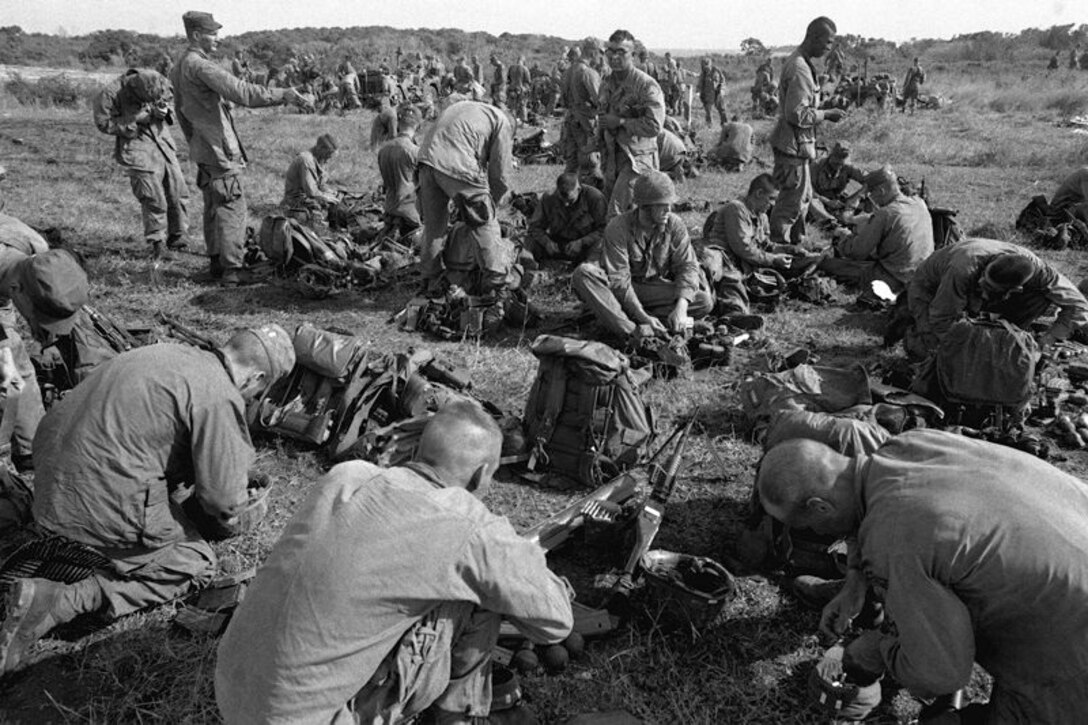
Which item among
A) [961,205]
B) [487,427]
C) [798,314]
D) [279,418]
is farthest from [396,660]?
[961,205]

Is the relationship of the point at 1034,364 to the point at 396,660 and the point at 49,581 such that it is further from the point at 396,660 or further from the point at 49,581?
the point at 49,581

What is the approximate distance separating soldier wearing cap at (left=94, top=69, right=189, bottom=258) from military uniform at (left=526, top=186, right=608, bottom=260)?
414cm

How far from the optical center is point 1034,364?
5.04 m

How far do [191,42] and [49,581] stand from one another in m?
6.26

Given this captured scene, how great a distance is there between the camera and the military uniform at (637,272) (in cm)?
642

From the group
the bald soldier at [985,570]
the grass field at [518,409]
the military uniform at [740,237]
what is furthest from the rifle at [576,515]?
the military uniform at [740,237]

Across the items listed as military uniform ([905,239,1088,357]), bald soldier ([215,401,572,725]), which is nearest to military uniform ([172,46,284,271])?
military uniform ([905,239,1088,357])

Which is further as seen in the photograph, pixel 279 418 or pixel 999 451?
pixel 279 418

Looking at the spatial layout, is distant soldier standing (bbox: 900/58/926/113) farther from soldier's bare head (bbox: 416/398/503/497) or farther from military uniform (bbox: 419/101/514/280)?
soldier's bare head (bbox: 416/398/503/497)

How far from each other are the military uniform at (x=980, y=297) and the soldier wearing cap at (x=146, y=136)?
25.7 feet

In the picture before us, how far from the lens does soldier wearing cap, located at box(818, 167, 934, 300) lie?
7.52m

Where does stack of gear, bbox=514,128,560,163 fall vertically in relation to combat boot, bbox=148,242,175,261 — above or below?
above

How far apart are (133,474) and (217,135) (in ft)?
17.7

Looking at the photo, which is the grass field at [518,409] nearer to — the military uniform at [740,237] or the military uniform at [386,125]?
the military uniform at [740,237]
